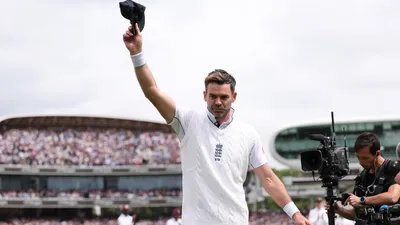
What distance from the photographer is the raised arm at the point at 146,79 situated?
459 centimetres

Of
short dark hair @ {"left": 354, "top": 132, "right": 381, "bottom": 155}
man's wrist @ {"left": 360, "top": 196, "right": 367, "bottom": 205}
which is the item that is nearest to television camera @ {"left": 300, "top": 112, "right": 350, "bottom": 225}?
man's wrist @ {"left": 360, "top": 196, "right": 367, "bottom": 205}

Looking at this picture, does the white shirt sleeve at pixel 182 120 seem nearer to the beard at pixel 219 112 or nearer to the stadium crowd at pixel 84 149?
the beard at pixel 219 112

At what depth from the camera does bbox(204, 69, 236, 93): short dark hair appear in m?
4.88

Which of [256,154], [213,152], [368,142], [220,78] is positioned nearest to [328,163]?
[368,142]

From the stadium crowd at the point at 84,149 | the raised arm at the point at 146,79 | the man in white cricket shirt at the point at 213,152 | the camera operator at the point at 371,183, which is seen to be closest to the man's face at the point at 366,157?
the camera operator at the point at 371,183

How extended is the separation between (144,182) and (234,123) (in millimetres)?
57921

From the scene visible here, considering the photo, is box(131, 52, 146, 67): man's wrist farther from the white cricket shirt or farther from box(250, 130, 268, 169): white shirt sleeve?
box(250, 130, 268, 169): white shirt sleeve

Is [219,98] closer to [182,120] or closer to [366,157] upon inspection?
[182,120]

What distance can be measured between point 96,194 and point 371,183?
54.2m

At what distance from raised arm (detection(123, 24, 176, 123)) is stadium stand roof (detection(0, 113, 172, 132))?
6572cm

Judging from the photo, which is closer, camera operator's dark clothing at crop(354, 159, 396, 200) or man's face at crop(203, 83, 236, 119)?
man's face at crop(203, 83, 236, 119)

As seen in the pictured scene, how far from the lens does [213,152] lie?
4.95 meters

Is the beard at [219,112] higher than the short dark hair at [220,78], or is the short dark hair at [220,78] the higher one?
the short dark hair at [220,78]

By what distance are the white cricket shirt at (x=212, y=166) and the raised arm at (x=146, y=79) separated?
118 mm
